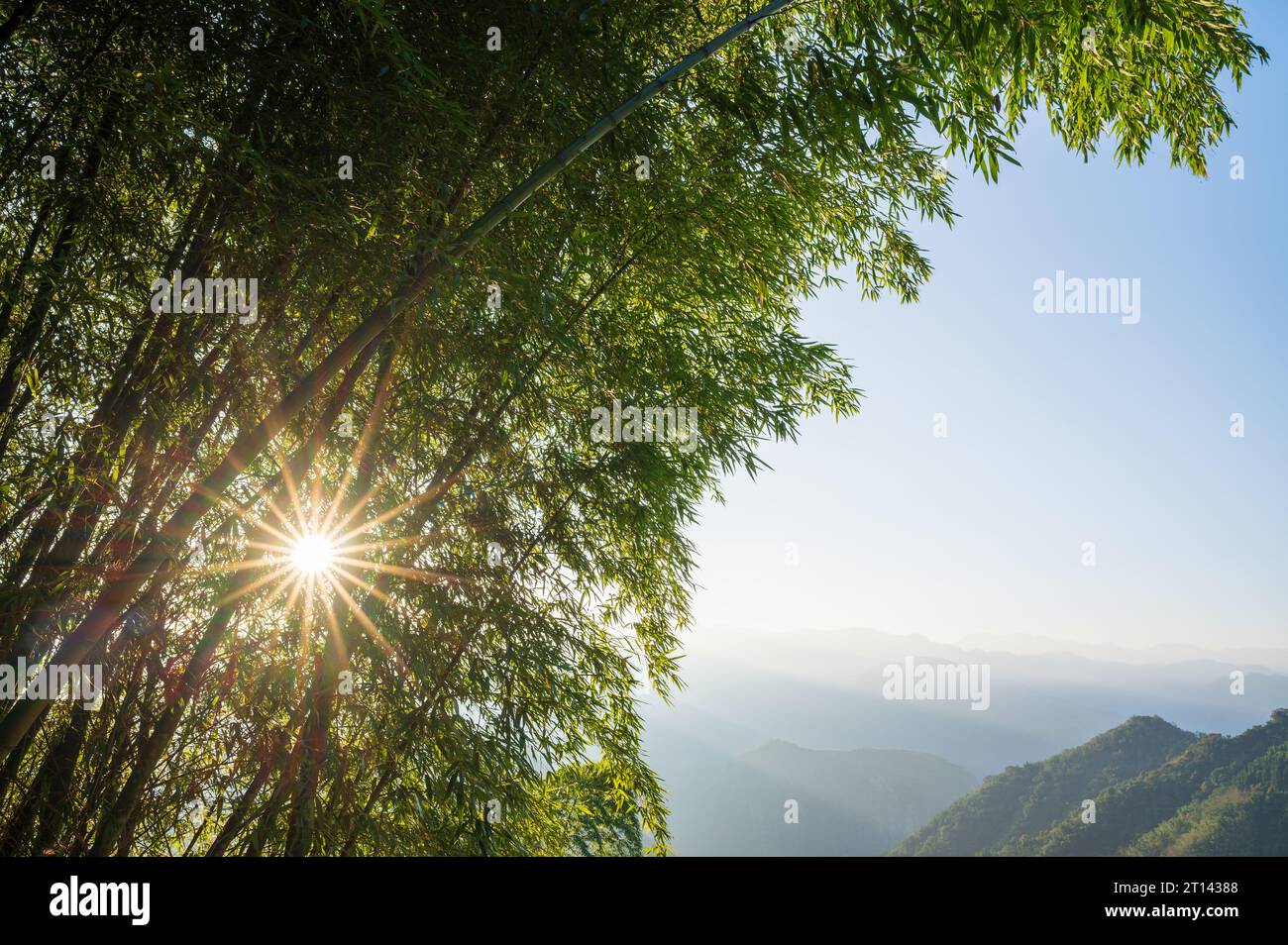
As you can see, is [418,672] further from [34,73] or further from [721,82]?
[721,82]

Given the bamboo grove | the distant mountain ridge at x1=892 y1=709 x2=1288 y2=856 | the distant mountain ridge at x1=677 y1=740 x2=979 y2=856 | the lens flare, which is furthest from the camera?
the distant mountain ridge at x1=677 y1=740 x2=979 y2=856

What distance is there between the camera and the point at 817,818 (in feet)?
394

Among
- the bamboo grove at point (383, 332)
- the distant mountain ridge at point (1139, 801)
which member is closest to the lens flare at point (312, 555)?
the bamboo grove at point (383, 332)

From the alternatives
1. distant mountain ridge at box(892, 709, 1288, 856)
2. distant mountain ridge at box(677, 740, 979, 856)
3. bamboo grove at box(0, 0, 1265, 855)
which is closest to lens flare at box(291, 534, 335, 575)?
bamboo grove at box(0, 0, 1265, 855)

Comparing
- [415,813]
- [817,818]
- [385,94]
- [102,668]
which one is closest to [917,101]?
[385,94]

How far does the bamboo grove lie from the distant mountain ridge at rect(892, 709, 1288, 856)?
3431 cm

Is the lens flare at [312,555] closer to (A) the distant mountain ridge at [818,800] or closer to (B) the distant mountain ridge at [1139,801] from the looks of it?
(B) the distant mountain ridge at [1139,801]

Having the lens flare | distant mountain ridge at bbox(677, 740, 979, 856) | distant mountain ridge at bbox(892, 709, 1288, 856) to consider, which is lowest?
distant mountain ridge at bbox(677, 740, 979, 856)

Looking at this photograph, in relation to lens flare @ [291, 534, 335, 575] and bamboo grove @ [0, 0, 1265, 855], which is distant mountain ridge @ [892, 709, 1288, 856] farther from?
lens flare @ [291, 534, 335, 575]

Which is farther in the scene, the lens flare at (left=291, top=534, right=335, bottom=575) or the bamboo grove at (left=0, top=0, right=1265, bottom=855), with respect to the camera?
the lens flare at (left=291, top=534, right=335, bottom=575)

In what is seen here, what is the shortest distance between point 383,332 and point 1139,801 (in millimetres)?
67246

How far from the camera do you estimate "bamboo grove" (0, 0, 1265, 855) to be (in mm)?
2168

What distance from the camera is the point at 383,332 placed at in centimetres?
267

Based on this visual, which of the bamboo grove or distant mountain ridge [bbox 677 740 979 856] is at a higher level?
the bamboo grove
